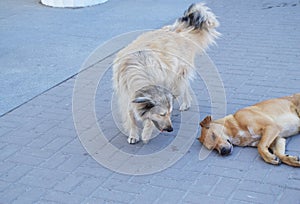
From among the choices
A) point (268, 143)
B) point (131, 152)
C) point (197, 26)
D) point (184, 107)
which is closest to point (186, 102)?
point (184, 107)

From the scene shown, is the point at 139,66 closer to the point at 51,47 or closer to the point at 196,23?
the point at 196,23

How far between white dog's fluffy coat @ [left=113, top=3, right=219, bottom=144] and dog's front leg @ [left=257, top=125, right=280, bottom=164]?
33.6 inches

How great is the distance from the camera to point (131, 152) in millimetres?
4961

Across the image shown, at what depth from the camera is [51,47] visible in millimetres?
8391

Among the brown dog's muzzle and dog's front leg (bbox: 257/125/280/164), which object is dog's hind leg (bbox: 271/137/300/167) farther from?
the brown dog's muzzle

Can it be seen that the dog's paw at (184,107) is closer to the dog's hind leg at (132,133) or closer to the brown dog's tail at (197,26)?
the brown dog's tail at (197,26)

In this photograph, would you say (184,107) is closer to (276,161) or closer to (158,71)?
(158,71)

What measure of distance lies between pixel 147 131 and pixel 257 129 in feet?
3.49

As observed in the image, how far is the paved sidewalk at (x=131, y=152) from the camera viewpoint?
420cm

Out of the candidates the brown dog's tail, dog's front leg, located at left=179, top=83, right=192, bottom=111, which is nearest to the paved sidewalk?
dog's front leg, located at left=179, top=83, right=192, bottom=111

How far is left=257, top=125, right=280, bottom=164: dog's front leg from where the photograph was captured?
14.9ft

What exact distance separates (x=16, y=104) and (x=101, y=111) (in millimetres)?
1091

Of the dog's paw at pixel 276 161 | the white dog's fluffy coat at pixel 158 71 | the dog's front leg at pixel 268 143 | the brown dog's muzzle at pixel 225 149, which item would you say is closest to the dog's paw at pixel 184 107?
the white dog's fluffy coat at pixel 158 71

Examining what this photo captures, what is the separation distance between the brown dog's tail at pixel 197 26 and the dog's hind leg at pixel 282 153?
1.82m
